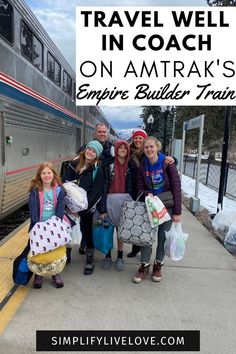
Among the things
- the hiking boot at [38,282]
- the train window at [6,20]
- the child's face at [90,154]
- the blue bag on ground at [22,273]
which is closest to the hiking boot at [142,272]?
the hiking boot at [38,282]

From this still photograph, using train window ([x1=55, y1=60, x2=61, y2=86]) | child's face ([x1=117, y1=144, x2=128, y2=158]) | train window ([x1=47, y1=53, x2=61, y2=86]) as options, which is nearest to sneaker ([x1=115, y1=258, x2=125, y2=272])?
child's face ([x1=117, y1=144, x2=128, y2=158])

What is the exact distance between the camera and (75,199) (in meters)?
3.77

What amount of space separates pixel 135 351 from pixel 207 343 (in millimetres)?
560

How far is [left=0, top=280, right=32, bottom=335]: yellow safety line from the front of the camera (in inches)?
116

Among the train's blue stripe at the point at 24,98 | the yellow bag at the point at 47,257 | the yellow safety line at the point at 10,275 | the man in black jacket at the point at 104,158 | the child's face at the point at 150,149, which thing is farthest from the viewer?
the train's blue stripe at the point at 24,98

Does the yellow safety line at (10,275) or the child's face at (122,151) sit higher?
the child's face at (122,151)

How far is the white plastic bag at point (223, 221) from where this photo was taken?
575 cm

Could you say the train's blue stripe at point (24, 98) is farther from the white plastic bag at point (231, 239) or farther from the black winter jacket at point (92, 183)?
the white plastic bag at point (231, 239)

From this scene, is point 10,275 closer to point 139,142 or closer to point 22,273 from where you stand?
point 22,273

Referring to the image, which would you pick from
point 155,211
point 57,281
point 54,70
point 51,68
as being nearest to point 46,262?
point 57,281

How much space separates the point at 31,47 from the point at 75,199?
407 cm

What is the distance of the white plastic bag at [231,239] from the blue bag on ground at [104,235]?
203 centimetres

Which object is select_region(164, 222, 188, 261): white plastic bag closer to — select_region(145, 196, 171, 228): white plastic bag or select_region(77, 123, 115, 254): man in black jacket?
select_region(145, 196, 171, 228): white plastic bag

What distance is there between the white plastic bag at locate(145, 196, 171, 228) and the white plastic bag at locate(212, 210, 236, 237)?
7.80ft
